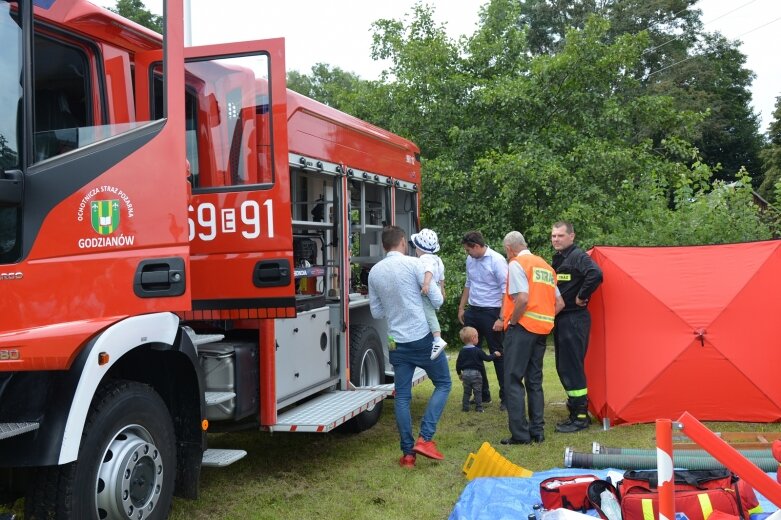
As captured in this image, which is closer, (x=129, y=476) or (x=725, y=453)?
(x=725, y=453)

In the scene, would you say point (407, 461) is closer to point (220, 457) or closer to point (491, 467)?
point (491, 467)

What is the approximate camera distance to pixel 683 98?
34.1m

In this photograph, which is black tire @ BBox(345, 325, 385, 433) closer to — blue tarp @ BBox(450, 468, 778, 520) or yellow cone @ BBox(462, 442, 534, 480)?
yellow cone @ BBox(462, 442, 534, 480)

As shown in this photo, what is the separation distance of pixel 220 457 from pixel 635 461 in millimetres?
2753

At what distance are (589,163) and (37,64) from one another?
43.5 ft

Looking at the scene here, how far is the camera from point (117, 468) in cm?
383

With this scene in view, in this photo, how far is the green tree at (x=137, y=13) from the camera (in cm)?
431

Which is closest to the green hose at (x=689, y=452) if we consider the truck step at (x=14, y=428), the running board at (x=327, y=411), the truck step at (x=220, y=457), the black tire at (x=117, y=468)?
the running board at (x=327, y=411)

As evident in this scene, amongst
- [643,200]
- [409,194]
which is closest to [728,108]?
[643,200]

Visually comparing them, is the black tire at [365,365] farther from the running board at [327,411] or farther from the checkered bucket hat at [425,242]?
the checkered bucket hat at [425,242]

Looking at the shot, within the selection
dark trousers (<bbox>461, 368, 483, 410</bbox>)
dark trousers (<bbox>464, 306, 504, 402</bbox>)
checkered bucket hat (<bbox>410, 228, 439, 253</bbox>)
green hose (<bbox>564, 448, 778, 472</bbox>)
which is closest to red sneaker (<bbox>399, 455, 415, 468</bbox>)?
green hose (<bbox>564, 448, 778, 472</bbox>)

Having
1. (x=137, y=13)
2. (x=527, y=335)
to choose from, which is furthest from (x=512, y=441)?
(x=137, y=13)

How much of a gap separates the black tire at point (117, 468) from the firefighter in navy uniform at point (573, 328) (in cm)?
387

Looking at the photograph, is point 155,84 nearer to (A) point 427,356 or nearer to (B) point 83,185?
(B) point 83,185
